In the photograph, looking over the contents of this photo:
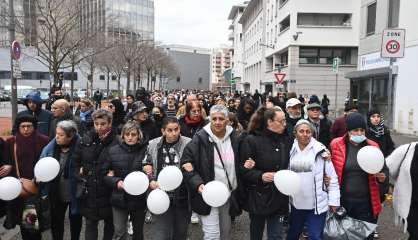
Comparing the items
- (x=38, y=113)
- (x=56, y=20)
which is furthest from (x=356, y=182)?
(x=56, y=20)

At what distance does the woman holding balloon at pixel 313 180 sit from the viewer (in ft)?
13.8

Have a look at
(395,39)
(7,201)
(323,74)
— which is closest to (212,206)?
(7,201)

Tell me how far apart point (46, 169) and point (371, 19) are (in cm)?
2207

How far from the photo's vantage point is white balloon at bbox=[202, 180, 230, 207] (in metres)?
3.81

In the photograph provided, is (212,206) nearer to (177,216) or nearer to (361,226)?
(177,216)

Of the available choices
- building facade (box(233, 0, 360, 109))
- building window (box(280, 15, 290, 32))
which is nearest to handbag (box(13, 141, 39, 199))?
building facade (box(233, 0, 360, 109))

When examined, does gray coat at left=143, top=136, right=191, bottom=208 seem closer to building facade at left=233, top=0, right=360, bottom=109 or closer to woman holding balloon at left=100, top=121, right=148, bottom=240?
woman holding balloon at left=100, top=121, right=148, bottom=240

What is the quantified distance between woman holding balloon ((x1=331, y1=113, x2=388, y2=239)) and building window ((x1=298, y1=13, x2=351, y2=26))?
3545 centimetres

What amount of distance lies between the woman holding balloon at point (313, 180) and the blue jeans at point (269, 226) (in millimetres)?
280

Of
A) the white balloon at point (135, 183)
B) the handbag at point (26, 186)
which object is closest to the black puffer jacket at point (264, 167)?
the white balloon at point (135, 183)

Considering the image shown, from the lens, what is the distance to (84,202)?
4465mm

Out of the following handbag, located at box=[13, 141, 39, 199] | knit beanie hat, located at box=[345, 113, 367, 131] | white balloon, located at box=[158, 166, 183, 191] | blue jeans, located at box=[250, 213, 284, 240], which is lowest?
blue jeans, located at box=[250, 213, 284, 240]

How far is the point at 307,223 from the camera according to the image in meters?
4.42

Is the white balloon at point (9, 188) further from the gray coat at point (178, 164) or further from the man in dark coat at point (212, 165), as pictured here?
the man in dark coat at point (212, 165)
